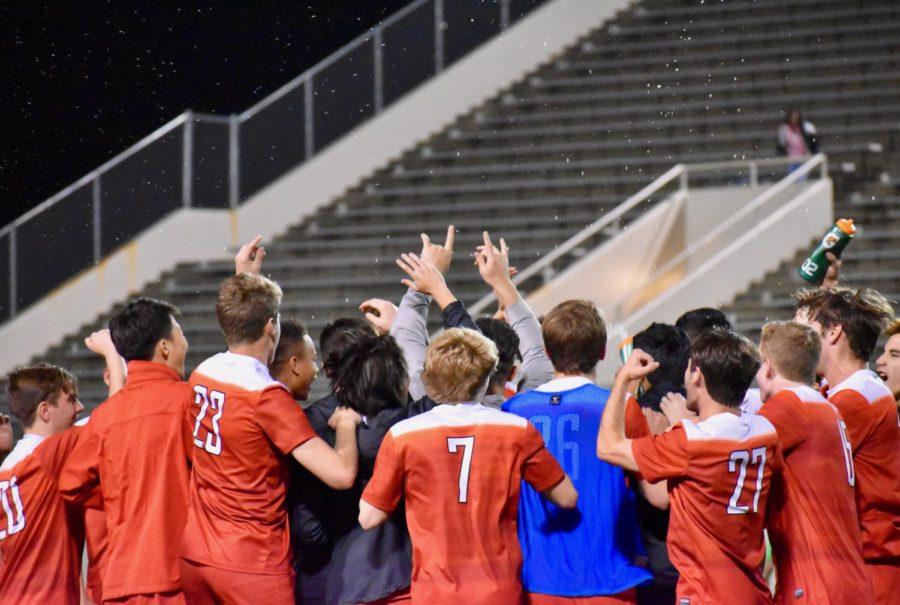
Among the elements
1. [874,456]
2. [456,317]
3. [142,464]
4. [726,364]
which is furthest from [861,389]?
[142,464]

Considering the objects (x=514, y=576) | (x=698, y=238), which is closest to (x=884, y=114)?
(x=698, y=238)

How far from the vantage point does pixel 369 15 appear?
2353cm

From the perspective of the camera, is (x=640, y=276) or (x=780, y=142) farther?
(x=780, y=142)

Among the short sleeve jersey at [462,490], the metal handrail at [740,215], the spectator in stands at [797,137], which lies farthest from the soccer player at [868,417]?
the spectator in stands at [797,137]

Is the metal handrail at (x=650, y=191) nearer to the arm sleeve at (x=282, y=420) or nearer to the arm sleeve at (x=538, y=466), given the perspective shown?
Answer: the arm sleeve at (x=282, y=420)

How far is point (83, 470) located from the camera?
5.41 metres

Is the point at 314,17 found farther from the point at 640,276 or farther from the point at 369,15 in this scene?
the point at 640,276

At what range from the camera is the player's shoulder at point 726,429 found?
4.71m

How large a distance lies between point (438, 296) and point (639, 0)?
1560cm

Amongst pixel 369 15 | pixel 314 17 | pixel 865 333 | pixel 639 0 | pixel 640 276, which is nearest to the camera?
pixel 865 333

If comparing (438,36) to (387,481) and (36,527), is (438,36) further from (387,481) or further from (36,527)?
(387,481)

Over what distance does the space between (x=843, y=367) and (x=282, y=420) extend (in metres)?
2.36

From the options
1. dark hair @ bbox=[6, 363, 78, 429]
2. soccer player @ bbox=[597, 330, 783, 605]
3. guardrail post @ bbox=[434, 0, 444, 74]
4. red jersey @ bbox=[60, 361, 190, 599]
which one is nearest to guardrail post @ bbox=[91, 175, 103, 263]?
guardrail post @ bbox=[434, 0, 444, 74]

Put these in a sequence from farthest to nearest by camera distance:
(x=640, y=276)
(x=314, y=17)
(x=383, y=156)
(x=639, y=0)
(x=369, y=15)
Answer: (x=369, y=15) < (x=314, y=17) < (x=639, y=0) < (x=383, y=156) < (x=640, y=276)
